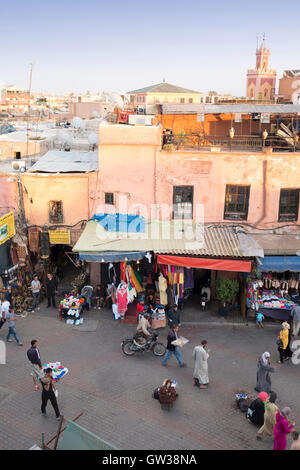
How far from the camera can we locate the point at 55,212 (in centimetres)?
1841

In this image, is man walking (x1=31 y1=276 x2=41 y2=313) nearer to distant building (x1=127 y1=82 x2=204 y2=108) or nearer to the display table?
the display table

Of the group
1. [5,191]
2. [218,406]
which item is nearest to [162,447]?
[218,406]

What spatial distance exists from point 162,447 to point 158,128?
11.7 m

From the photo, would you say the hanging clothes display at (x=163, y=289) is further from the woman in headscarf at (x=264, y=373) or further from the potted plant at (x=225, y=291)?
the woman in headscarf at (x=264, y=373)

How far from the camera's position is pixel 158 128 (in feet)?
55.9

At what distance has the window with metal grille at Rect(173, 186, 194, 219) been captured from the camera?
17.6 meters

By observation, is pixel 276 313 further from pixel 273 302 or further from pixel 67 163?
pixel 67 163

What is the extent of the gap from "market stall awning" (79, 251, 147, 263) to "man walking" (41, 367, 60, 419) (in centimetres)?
594

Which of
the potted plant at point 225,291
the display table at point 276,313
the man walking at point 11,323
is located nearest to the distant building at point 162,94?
the potted plant at point 225,291

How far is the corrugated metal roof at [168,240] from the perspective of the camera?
1591 cm

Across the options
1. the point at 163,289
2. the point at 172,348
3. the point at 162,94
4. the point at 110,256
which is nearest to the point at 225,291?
the point at 163,289

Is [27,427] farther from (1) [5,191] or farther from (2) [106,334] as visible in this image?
(1) [5,191]
